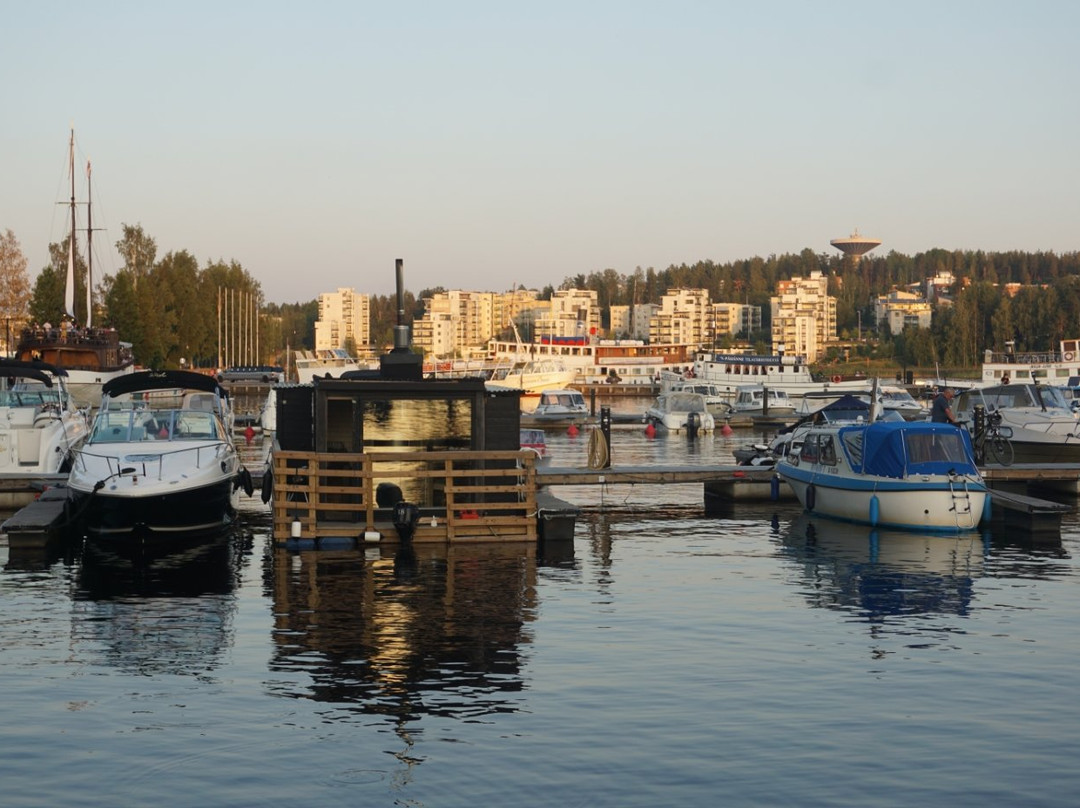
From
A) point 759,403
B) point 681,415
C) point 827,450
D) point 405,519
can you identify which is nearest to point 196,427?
point 405,519

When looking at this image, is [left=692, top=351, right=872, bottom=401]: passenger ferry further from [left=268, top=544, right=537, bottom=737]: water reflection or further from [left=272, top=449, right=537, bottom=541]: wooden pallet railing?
[left=268, top=544, right=537, bottom=737]: water reflection

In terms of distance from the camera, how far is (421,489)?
2950 cm

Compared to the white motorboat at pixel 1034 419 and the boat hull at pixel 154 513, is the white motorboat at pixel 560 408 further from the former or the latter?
the boat hull at pixel 154 513

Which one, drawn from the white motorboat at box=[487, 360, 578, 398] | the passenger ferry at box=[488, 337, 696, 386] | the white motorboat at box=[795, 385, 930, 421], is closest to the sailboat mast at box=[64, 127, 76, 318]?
the white motorboat at box=[487, 360, 578, 398]

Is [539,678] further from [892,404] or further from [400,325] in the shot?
[892,404]

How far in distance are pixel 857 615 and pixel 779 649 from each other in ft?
11.2

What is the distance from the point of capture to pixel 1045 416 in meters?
49.1

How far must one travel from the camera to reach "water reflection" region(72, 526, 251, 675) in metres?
19.0

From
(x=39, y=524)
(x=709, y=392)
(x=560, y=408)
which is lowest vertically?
(x=39, y=524)

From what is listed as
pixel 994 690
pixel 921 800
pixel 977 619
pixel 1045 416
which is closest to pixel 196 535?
pixel 977 619

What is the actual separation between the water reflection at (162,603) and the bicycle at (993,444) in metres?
24.7

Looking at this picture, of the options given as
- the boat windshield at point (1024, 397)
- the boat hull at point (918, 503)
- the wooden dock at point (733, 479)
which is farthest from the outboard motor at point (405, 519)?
the boat windshield at point (1024, 397)

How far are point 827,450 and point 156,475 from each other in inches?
633

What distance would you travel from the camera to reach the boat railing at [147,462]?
28781mm
